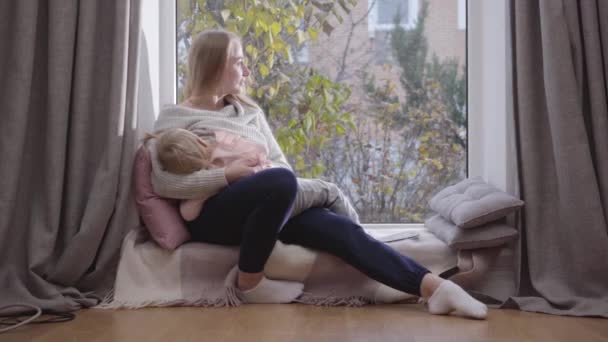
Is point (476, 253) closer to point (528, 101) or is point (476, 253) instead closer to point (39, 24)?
point (528, 101)

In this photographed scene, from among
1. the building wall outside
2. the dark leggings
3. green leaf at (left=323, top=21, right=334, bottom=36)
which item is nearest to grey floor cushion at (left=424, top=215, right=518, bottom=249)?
the dark leggings

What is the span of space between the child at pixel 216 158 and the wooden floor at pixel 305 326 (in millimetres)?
368

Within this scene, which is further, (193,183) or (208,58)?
(208,58)

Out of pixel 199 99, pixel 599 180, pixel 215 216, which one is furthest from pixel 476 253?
pixel 199 99

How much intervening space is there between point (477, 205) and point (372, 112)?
2.54ft

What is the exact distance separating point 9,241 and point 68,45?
0.69 metres

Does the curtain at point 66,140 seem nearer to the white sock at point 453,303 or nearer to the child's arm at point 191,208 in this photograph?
the child's arm at point 191,208

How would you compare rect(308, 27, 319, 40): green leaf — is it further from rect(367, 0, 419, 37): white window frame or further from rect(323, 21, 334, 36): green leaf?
rect(367, 0, 419, 37): white window frame

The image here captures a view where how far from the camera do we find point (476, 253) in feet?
7.81

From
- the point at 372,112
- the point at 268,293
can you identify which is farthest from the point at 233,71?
the point at 268,293

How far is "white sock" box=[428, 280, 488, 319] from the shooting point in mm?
2020

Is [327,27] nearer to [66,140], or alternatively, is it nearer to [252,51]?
[252,51]

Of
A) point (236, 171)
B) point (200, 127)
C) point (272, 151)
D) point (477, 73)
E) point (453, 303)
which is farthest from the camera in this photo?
point (477, 73)

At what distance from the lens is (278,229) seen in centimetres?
220
